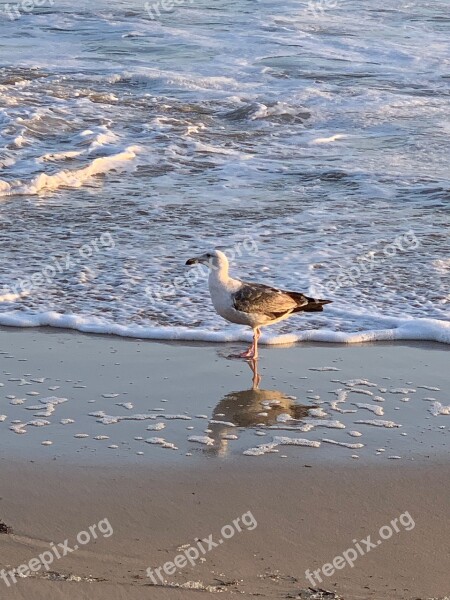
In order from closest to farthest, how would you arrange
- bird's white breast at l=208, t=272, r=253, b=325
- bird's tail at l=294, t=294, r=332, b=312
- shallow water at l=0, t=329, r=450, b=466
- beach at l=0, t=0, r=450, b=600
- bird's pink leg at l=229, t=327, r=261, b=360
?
beach at l=0, t=0, r=450, b=600 → shallow water at l=0, t=329, r=450, b=466 → bird's pink leg at l=229, t=327, r=261, b=360 → bird's white breast at l=208, t=272, r=253, b=325 → bird's tail at l=294, t=294, r=332, b=312

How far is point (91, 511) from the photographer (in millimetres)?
4812

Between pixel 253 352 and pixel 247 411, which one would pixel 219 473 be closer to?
pixel 247 411

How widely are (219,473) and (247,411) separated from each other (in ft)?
3.08

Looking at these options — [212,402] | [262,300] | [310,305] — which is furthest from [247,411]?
[310,305]

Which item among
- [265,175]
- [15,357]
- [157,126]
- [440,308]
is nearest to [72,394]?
[15,357]

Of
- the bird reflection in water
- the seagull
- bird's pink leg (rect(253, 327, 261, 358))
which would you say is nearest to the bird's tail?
the seagull

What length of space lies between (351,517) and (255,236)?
5.42 m

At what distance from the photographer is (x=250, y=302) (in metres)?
7.21

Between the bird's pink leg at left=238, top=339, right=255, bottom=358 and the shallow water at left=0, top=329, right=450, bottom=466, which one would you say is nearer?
the shallow water at left=0, top=329, right=450, bottom=466

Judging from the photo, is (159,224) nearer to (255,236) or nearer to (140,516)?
(255,236)

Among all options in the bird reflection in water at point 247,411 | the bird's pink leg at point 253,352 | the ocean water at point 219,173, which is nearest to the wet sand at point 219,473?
the bird reflection in water at point 247,411

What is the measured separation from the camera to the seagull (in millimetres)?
7219

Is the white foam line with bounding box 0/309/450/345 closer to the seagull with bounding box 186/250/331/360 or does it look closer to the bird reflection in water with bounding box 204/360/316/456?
the seagull with bounding box 186/250/331/360

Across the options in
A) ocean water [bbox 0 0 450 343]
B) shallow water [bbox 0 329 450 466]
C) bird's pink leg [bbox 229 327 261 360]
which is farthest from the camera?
ocean water [bbox 0 0 450 343]
